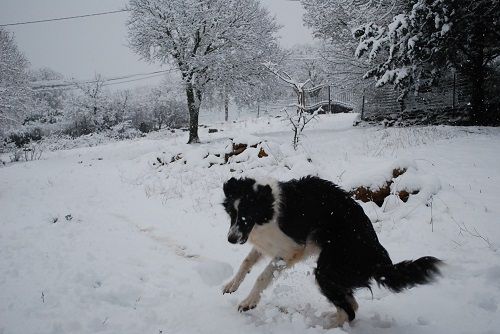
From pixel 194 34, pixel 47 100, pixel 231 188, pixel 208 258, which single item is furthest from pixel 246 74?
pixel 47 100

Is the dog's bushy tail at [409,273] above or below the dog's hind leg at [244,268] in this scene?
above

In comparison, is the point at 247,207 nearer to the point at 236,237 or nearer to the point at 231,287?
the point at 236,237

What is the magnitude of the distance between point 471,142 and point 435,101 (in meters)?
12.6

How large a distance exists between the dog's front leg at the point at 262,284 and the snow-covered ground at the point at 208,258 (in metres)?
0.09

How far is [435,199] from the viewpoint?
19.4ft

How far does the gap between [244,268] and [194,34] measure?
19.4 m

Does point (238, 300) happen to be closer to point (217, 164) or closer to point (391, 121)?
point (217, 164)

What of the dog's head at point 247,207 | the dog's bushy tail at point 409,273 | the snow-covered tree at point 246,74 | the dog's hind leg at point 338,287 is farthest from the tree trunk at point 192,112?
the dog's bushy tail at point 409,273

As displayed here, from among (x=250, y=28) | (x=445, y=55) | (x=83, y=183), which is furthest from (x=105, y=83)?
(x=445, y=55)

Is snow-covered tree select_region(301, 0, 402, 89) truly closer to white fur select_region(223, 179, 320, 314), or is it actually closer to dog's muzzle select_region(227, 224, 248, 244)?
white fur select_region(223, 179, 320, 314)

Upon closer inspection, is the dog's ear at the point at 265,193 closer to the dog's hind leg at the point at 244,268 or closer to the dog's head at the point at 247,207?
the dog's head at the point at 247,207

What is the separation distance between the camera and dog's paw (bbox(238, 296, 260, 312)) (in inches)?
147

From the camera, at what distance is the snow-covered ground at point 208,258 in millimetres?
3480

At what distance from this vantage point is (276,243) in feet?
12.1
